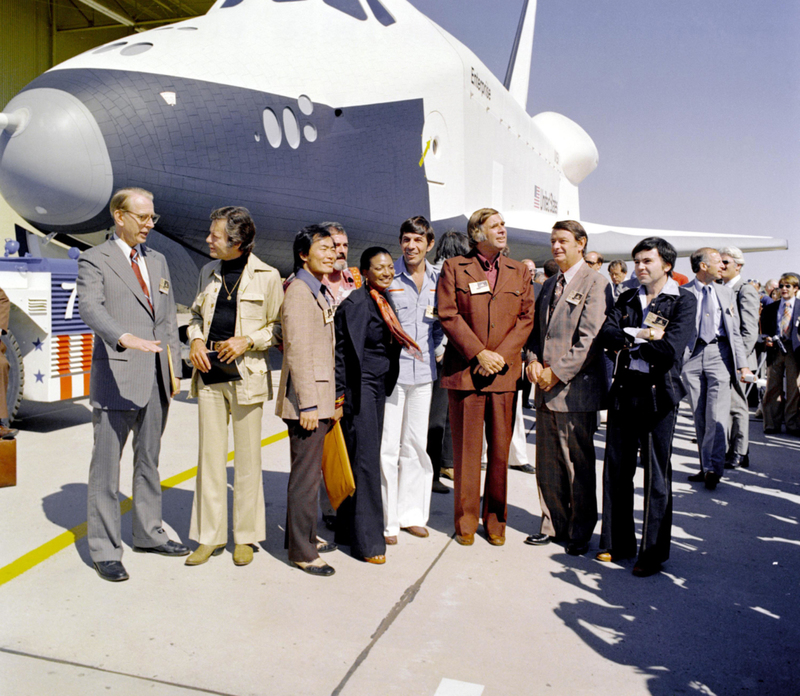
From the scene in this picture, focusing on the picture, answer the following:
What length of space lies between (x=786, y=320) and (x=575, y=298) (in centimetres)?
464

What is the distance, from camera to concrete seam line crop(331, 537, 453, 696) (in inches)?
88.7

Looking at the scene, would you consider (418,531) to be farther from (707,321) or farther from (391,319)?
(707,321)

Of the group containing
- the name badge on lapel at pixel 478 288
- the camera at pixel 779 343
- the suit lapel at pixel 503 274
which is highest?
the suit lapel at pixel 503 274

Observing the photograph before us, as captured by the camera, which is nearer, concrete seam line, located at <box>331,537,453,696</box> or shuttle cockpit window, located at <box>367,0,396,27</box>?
concrete seam line, located at <box>331,537,453,696</box>

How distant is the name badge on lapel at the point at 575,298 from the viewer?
347 centimetres

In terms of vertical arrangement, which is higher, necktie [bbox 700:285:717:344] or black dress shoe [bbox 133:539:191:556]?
necktie [bbox 700:285:717:344]

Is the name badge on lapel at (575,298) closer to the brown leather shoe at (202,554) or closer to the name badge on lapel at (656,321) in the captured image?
the name badge on lapel at (656,321)

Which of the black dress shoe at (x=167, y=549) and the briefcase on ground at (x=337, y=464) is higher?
the briefcase on ground at (x=337, y=464)

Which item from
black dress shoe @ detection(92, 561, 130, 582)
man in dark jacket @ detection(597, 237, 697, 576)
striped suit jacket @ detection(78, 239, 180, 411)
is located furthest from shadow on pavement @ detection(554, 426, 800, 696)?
striped suit jacket @ detection(78, 239, 180, 411)

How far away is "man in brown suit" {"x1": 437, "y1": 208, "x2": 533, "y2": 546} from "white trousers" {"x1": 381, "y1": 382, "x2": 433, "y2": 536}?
20cm

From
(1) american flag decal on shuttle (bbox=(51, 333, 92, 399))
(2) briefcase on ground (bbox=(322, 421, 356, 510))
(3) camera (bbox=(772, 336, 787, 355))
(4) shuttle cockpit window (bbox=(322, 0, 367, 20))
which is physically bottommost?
(2) briefcase on ground (bbox=(322, 421, 356, 510))

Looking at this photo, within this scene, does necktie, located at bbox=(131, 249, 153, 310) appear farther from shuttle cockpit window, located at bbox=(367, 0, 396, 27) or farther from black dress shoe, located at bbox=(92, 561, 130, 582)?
shuttle cockpit window, located at bbox=(367, 0, 396, 27)

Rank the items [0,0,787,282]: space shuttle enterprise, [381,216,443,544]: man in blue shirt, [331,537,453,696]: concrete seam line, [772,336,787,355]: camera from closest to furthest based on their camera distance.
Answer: [331,537,453,696]: concrete seam line, [381,216,443,544]: man in blue shirt, [0,0,787,282]: space shuttle enterprise, [772,336,787,355]: camera

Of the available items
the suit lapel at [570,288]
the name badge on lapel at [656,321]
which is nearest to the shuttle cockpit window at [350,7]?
the suit lapel at [570,288]
